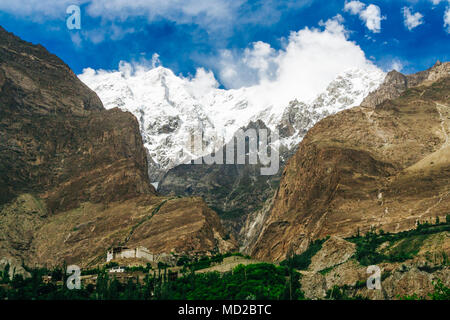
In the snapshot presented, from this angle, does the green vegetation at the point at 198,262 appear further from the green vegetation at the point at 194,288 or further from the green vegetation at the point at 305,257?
the green vegetation at the point at 194,288

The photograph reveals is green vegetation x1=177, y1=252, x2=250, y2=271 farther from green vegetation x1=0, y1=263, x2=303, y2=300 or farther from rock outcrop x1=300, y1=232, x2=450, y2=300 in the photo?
rock outcrop x1=300, y1=232, x2=450, y2=300

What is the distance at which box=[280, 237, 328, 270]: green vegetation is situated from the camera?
149 metres

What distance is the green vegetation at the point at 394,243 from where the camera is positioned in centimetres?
13138

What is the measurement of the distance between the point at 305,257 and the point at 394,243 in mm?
23695

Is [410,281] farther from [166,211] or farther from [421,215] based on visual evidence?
[166,211]

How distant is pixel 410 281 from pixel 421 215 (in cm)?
6500

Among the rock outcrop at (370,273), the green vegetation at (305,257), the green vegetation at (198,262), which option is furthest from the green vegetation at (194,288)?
the green vegetation at (305,257)

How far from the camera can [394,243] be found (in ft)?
475

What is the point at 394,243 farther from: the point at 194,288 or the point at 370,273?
the point at 194,288

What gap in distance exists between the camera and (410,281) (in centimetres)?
10194

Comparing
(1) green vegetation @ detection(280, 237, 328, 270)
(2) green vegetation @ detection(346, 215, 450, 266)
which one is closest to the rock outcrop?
(2) green vegetation @ detection(346, 215, 450, 266)

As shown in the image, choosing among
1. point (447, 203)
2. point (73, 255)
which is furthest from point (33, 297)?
point (447, 203)

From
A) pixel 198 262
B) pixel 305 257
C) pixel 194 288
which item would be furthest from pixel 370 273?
pixel 198 262

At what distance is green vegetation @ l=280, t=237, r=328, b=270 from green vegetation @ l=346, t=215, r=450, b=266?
30.7 ft
